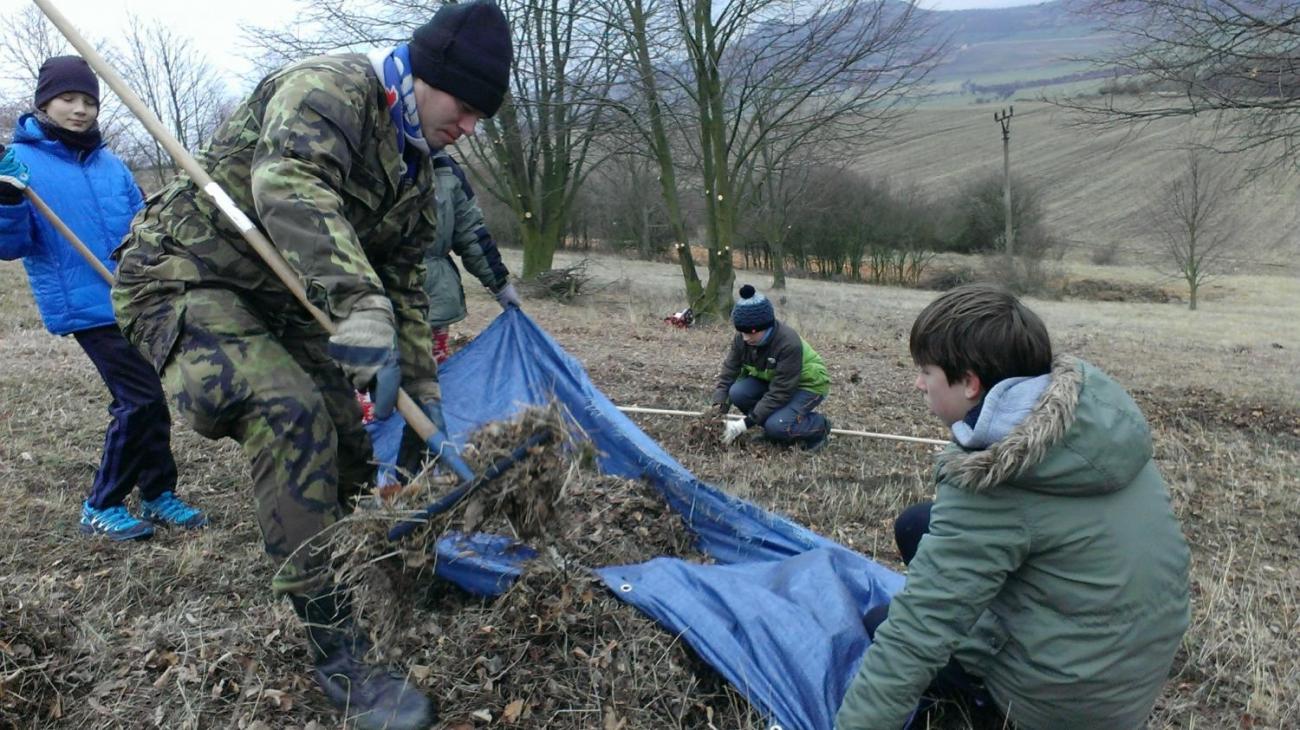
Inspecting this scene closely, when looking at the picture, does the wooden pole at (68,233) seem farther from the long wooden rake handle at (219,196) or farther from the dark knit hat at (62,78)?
the long wooden rake handle at (219,196)

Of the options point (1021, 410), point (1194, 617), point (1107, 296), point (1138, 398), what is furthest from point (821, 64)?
point (1107, 296)

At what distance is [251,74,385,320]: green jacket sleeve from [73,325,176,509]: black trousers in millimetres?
1777

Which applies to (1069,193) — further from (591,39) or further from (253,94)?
(253,94)

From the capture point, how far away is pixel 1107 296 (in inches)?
1096

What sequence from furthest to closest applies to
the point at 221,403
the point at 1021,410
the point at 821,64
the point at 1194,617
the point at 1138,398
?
the point at 821,64 → the point at 1138,398 → the point at 1194,617 → the point at 221,403 → the point at 1021,410

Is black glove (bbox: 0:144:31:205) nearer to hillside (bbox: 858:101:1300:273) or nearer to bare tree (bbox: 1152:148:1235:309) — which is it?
hillside (bbox: 858:101:1300:273)

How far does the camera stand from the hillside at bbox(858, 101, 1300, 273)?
113 feet

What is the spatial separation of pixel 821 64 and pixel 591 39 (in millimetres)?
3799

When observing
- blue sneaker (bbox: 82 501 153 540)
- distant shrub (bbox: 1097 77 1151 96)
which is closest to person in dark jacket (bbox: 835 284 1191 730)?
blue sneaker (bbox: 82 501 153 540)

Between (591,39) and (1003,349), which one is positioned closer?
(1003,349)

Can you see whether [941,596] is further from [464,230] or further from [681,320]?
[681,320]

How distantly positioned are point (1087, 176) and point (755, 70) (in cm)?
3708

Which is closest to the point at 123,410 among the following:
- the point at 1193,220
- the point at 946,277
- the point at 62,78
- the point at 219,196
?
the point at 62,78

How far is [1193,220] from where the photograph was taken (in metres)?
24.7
